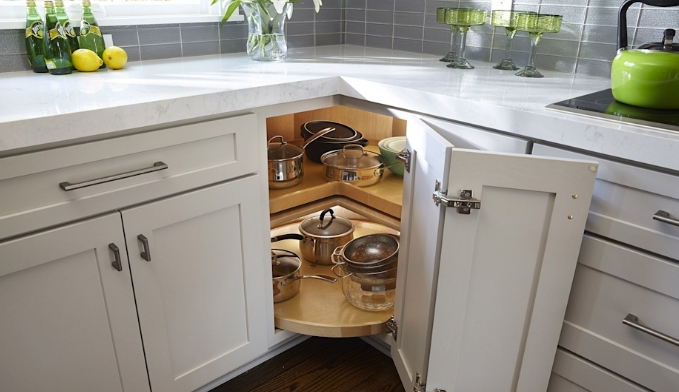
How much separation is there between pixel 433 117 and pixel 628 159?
0.47 metres

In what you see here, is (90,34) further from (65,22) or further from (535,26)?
(535,26)

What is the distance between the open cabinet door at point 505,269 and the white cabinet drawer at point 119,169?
56cm

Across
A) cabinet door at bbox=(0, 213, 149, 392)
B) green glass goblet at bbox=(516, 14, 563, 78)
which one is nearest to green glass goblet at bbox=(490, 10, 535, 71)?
green glass goblet at bbox=(516, 14, 563, 78)

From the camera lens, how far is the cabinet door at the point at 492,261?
1.07 m

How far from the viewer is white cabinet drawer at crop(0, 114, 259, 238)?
41.0 inches

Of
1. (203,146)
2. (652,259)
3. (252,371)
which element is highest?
(203,146)

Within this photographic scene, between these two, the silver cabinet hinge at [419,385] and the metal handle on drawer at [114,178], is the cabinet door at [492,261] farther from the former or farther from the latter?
the metal handle on drawer at [114,178]

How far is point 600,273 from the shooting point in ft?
3.70

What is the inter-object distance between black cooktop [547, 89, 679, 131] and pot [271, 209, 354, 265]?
2.83 ft

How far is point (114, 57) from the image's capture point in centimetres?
158

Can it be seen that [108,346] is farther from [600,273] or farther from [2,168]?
[600,273]

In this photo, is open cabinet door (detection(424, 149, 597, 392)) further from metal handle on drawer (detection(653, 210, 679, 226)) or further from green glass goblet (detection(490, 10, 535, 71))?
green glass goblet (detection(490, 10, 535, 71))

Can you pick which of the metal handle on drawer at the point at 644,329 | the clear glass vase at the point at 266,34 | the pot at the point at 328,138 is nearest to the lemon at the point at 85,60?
the clear glass vase at the point at 266,34

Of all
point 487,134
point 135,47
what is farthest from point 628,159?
point 135,47
